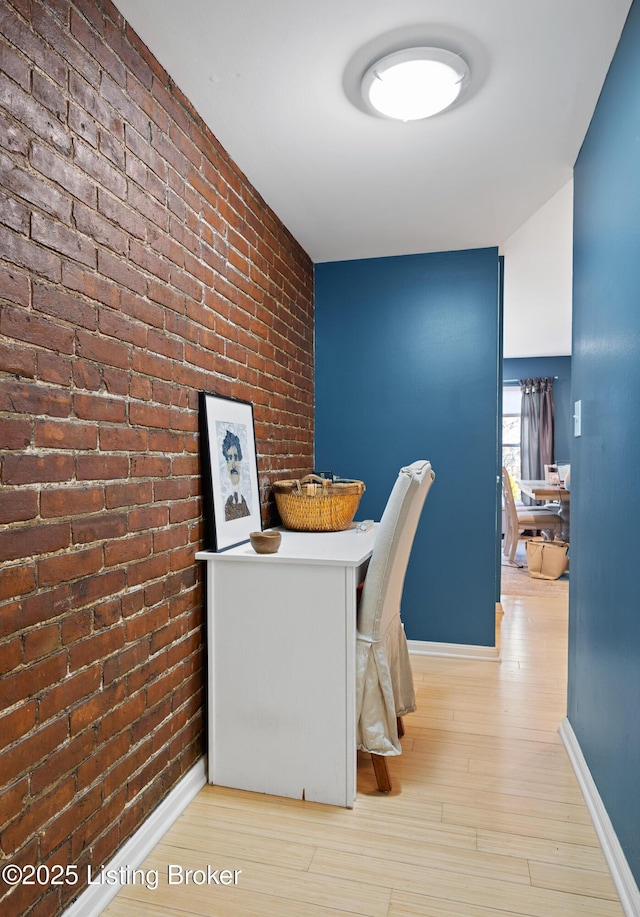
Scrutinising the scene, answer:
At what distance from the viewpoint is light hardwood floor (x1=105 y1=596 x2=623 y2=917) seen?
141 cm

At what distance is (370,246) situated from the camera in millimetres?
3191

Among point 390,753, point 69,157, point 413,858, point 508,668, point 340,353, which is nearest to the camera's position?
point 69,157

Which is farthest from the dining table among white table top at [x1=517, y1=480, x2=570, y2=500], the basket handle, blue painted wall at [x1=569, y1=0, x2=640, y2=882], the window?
the basket handle

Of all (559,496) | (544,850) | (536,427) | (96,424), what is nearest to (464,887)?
(544,850)

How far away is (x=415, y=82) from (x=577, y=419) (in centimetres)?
130

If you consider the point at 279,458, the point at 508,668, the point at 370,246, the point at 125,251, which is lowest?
the point at 508,668

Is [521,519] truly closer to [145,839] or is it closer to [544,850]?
[544,850]

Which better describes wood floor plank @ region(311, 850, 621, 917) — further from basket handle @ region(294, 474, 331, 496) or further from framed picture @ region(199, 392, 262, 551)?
basket handle @ region(294, 474, 331, 496)

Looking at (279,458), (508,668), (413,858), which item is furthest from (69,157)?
(508,668)

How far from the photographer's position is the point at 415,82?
176cm

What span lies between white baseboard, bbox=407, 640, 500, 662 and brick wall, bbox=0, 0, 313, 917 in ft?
5.46

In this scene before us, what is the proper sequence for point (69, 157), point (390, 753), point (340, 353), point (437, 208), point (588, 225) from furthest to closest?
point (340, 353) → point (437, 208) → point (588, 225) → point (390, 753) → point (69, 157)

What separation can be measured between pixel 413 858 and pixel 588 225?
6.97 feet

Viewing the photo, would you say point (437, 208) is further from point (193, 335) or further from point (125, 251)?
point (125, 251)
